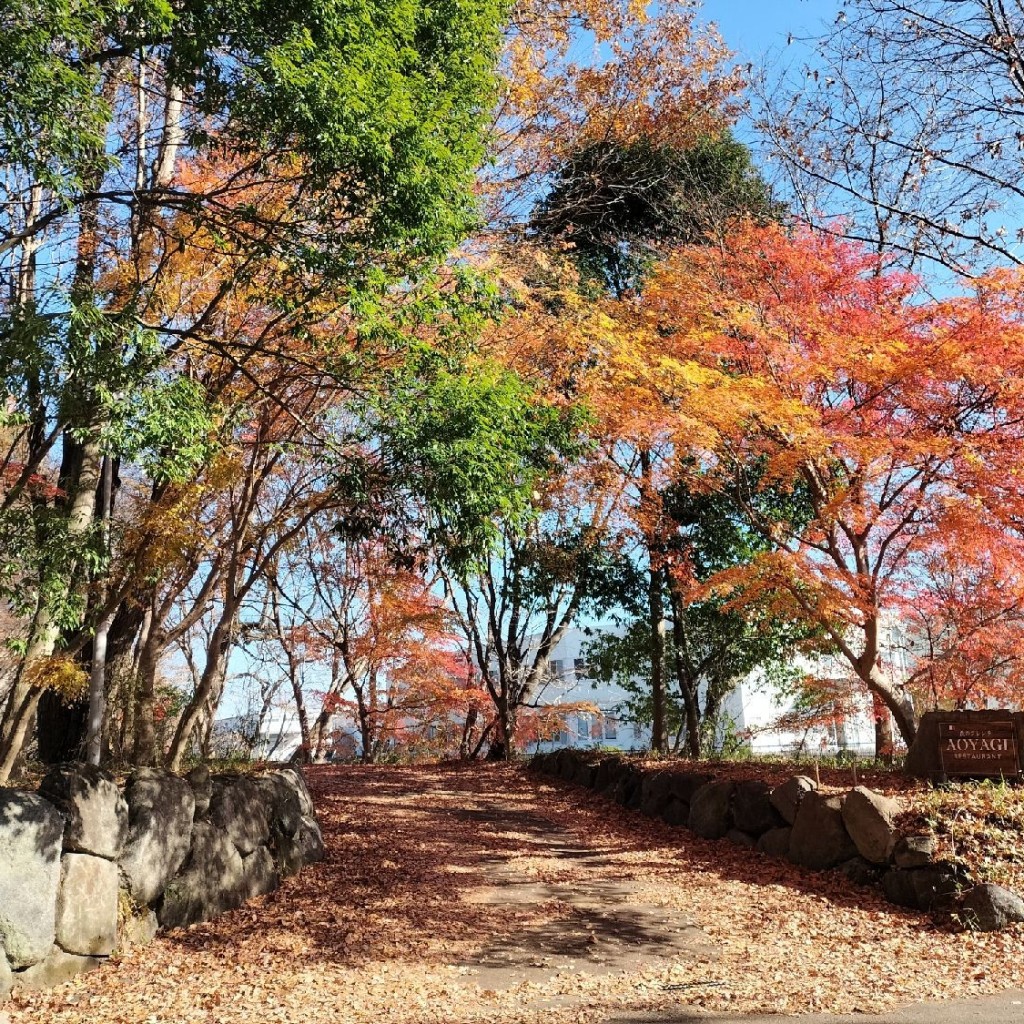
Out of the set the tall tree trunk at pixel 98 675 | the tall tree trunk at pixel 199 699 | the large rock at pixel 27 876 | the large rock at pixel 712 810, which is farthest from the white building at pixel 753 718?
the large rock at pixel 27 876

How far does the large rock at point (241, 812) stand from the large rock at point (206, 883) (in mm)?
100

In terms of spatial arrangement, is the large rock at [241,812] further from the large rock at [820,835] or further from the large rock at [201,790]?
the large rock at [820,835]

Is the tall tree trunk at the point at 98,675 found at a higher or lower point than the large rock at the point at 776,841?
higher

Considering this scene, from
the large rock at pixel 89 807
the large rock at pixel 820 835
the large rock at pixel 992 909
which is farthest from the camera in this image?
the large rock at pixel 820 835

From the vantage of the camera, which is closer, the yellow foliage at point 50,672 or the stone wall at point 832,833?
the stone wall at point 832,833

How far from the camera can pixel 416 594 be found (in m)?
18.4

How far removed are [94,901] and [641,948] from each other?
3734 mm

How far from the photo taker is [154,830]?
5988mm

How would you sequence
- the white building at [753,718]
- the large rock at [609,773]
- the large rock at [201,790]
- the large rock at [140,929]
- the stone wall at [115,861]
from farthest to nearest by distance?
the white building at [753,718] → the large rock at [609,773] → the large rock at [201,790] → the large rock at [140,929] → the stone wall at [115,861]

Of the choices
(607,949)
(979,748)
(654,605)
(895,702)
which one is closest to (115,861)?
(607,949)

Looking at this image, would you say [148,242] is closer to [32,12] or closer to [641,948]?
[32,12]

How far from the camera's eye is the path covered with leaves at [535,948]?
4.76 metres

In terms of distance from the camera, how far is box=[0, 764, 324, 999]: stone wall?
15.8 feet

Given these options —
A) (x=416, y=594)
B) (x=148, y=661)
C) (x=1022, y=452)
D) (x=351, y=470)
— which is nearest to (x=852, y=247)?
(x=1022, y=452)
